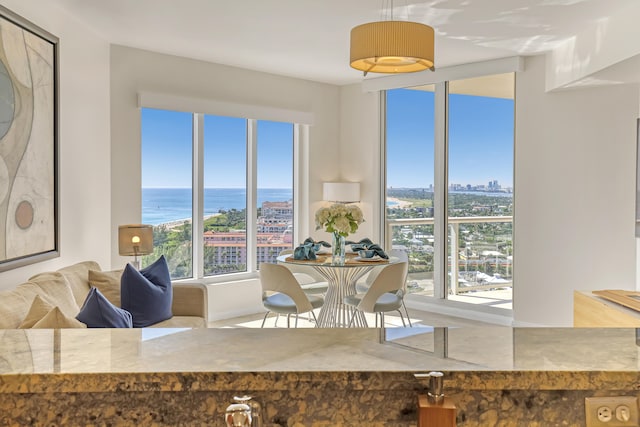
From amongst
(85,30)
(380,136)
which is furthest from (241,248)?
(85,30)

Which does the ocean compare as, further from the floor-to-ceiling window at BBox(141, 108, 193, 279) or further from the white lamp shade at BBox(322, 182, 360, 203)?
the white lamp shade at BBox(322, 182, 360, 203)

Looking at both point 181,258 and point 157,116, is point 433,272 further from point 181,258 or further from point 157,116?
point 157,116

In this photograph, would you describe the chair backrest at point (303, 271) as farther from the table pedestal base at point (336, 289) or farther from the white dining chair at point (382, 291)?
the white dining chair at point (382, 291)

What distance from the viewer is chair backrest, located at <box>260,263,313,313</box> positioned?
4410 mm

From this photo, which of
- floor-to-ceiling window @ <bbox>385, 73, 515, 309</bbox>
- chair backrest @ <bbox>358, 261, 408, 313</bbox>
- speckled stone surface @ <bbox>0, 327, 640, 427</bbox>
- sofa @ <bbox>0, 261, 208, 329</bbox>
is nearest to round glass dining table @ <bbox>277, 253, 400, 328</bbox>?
chair backrest @ <bbox>358, 261, 408, 313</bbox>

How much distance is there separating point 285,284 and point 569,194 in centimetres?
287

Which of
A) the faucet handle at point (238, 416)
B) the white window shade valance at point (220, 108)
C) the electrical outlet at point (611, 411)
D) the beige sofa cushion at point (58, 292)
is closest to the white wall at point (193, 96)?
the white window shade valance at point (220, 108)

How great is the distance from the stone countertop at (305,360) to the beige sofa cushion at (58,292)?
1.81 m

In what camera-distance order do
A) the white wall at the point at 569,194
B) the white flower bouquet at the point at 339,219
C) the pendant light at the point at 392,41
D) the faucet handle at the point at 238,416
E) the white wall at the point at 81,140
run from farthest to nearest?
1. the white wall at the point at 569,194
2. the white flower bouquet at the point at 339,219
3. the white wall at the point at 81,140
4. the pendant light at the point at 392,41
5. the faucet handle at the point at 238,416

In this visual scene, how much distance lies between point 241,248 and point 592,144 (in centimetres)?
372

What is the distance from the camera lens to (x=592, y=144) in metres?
5.23

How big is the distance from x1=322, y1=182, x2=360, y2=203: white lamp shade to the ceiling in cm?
158

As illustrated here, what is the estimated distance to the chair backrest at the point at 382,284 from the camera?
4422 millimetres

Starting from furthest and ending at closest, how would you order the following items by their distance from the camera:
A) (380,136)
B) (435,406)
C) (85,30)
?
(380,136) → (85,30) → (435,406)
